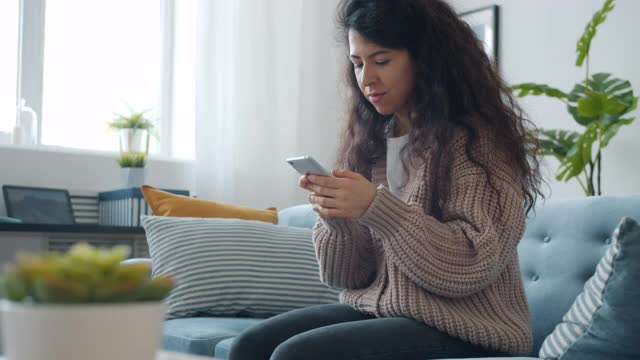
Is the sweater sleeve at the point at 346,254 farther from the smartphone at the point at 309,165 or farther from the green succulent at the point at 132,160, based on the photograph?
the green succulent at the point at 132,160

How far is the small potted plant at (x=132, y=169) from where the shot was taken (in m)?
3.07

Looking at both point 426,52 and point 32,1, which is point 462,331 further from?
point 32,1

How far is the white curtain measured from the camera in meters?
3.37

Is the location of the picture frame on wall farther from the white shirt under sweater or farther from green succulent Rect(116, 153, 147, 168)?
the white shirt under sweater

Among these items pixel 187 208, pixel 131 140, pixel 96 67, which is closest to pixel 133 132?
pixel 131 140

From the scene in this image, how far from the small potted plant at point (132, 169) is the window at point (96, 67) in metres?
0.18

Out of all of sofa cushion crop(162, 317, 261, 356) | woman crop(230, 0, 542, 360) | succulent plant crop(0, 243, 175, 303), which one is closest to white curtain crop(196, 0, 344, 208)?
sofa cushion crop(162, 317, 261, 356)

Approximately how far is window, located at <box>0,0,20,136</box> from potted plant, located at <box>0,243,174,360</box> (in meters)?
2.76

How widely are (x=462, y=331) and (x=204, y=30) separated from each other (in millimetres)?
2317

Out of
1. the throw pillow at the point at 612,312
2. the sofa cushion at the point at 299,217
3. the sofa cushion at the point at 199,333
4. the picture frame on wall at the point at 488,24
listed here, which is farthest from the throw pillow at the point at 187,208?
the picture frame on wall at the point at 488,24

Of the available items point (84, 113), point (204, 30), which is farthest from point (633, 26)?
point (84, 113)

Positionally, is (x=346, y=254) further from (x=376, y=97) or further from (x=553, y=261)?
(x=553, y=261)

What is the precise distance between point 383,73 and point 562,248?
575mm

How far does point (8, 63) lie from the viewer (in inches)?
122
